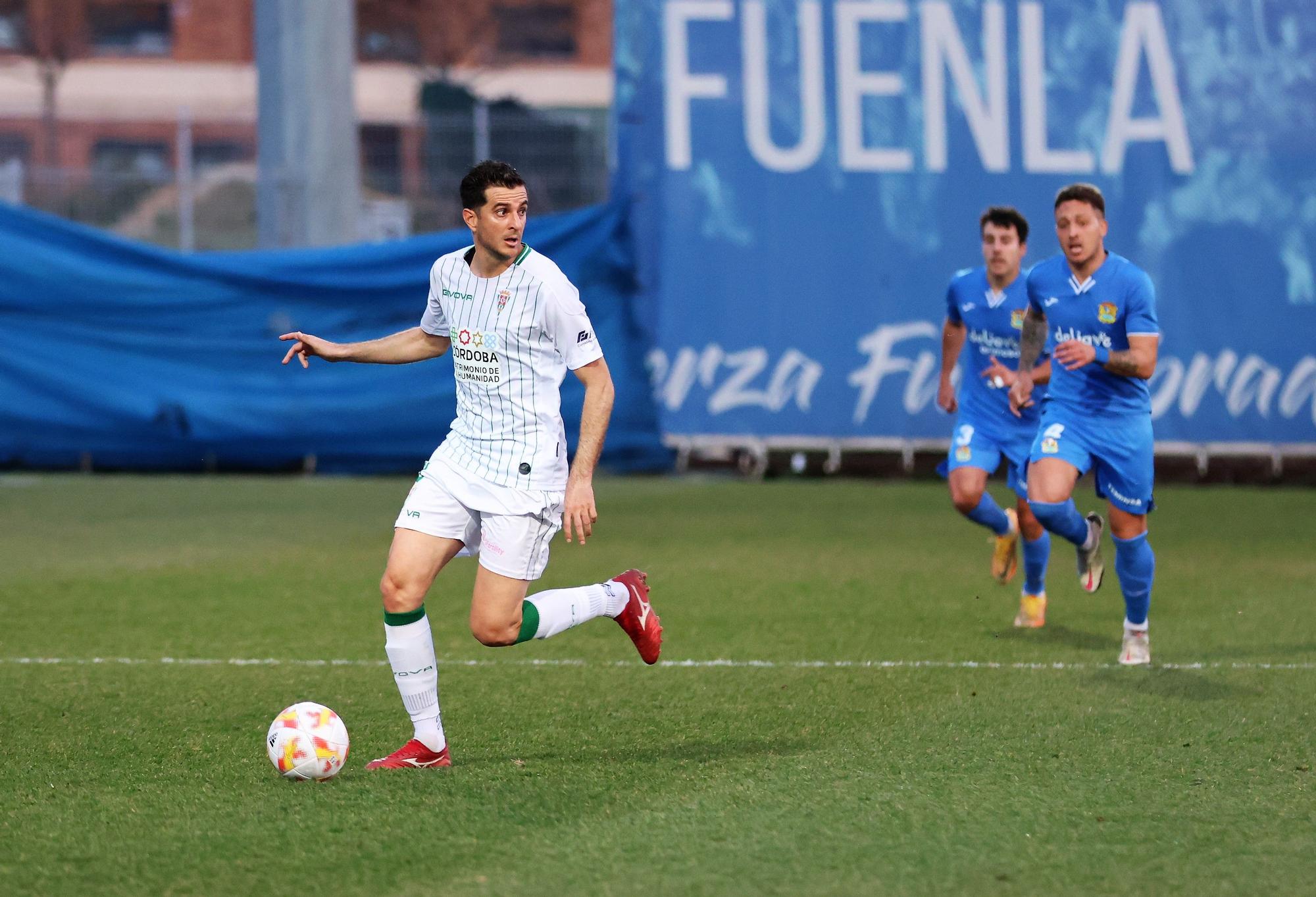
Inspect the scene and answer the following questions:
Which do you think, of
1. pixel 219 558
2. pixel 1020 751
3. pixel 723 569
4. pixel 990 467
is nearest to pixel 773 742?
pixel 1020 751

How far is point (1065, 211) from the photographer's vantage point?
24.2 feet

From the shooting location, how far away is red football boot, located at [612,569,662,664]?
625 cm

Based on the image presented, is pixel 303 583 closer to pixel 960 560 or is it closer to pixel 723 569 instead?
pixel 723 569

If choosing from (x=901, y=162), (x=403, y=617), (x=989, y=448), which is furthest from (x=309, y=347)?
(x=901, y=162)

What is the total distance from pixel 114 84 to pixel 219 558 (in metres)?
42.2

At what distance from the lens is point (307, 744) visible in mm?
5363

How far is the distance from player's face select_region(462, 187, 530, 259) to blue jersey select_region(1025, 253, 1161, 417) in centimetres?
276

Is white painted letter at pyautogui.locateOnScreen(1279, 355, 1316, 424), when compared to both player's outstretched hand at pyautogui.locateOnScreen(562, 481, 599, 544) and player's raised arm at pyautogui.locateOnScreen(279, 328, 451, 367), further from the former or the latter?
player's outstretched hand at pyautogui.locateOnScreen(562, 481, 599, 544)

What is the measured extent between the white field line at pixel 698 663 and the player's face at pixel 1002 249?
2.32 metres

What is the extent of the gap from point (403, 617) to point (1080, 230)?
11.2ft

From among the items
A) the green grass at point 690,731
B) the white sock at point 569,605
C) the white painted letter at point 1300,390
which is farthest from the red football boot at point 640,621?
the white painted letter at point 1300,390

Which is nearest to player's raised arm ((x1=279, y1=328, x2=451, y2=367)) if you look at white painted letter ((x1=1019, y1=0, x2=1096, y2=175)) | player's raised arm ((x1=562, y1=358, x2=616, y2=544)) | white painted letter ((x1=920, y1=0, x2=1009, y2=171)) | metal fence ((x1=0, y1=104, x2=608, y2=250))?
player's raised arm ((x1=562, y1=358, x2=616, y2=544))

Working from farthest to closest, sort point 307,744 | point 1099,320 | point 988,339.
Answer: point 988,339 → point 1099,320 → point 307,744

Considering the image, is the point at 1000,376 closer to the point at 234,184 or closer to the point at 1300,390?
the point at 1300,390
